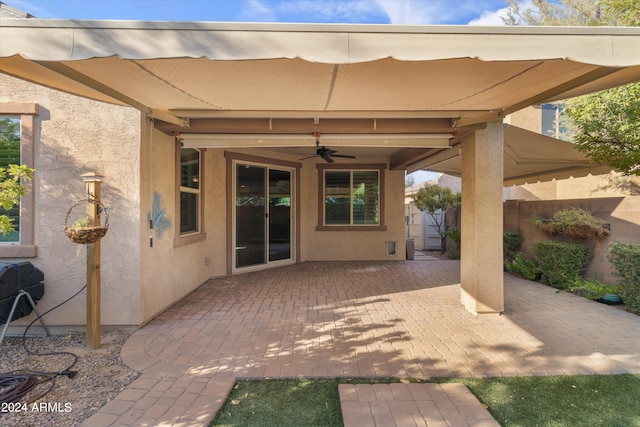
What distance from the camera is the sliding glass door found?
7492 millimetres

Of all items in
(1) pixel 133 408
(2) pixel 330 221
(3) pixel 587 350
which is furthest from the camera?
(2) pixel 330 221

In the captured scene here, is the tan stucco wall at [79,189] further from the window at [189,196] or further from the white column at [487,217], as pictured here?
the white column at [487,217]

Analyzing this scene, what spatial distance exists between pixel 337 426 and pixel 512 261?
7.14m

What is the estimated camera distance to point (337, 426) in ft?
7.66

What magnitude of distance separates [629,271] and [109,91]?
292 inches

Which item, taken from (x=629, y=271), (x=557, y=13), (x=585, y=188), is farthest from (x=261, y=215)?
(x=557, y=13)

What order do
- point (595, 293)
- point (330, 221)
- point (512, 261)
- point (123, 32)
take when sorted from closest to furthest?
point (123, 32), point (595, 293), point (512, 261), point (330, 221)

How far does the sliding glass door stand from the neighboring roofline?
5193mm

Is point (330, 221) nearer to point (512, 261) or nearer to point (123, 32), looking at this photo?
point (512, 261)

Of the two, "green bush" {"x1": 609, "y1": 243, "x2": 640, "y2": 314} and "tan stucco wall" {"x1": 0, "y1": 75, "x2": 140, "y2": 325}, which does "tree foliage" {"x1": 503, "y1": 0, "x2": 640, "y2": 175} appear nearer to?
"green bush" {"x1": 609, "y1": 243, "x2": 640, "y2": 314}

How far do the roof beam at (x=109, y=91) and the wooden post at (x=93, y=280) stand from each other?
960 millimetres

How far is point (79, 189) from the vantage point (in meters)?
4.10

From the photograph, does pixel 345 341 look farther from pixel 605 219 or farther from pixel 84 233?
pixel 605 219

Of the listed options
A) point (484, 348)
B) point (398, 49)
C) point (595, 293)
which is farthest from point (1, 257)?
point (595, 293)
